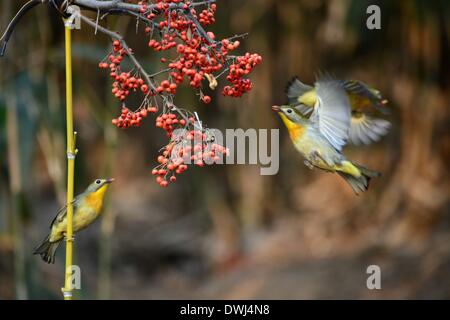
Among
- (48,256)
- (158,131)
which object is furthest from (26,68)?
(158,131)

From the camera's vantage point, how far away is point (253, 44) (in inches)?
389

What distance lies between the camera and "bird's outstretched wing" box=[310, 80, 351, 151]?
2834mm

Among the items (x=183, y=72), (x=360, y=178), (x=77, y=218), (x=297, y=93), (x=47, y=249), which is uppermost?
(x=297, y=93)

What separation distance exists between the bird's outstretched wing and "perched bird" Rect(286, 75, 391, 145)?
3 centimetres

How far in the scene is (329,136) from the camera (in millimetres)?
2924

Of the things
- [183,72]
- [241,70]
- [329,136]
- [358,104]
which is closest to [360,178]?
[329,136]

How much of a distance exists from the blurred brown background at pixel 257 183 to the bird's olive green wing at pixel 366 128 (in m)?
2.86

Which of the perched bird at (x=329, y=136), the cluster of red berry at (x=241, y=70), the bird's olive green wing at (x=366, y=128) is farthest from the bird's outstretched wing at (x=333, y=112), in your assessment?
the cluster of red berry at (x=241, y=70)

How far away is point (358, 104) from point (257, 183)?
699 cm

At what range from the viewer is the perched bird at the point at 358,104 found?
114 inches

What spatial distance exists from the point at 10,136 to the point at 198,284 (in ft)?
17.0

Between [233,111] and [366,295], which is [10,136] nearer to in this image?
[366,295]

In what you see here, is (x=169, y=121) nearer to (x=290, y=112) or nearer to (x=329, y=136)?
(x=290, y=112)

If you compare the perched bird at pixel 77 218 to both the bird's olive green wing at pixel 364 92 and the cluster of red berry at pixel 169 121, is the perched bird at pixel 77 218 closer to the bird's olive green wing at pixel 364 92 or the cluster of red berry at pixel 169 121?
the cluster of red berry at pixel 169 121
